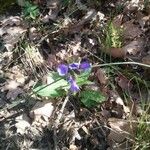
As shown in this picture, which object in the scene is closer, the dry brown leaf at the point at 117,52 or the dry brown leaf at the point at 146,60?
the dry brown leaf at the point at 146,60

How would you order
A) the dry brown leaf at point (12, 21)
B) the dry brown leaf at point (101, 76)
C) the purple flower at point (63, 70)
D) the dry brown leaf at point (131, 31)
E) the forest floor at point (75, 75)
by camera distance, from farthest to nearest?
the dry brown leaf at point (12, 21) < the dry brown leaf at point (131, 31) < the dry brown leaf at point (101, 76) < the forest floor at point (75, 75) < the purple flower at point (63, 70)

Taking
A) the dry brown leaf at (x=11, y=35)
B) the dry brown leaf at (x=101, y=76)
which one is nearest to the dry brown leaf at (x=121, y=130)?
the dry brown leaf at (x=101, y=76)

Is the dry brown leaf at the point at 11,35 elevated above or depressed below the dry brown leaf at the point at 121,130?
above

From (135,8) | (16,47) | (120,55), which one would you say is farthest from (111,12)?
(16,47)

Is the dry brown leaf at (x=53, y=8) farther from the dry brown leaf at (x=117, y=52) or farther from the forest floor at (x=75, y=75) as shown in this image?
the dry brown leaf at (x=117, y=52)

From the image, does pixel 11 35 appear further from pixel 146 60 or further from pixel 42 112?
pixel 146 60

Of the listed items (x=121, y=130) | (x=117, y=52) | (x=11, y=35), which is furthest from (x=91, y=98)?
(x=11, y=35)

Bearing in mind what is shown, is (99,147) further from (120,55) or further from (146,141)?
(120,55)
